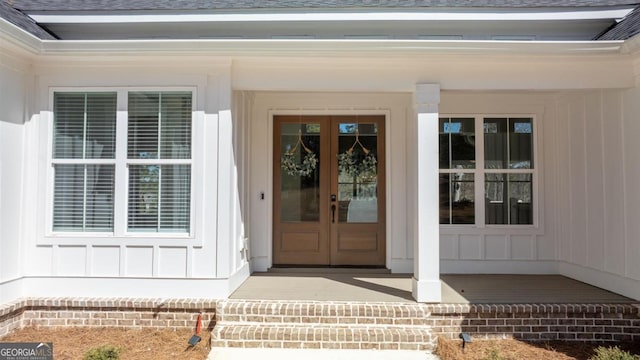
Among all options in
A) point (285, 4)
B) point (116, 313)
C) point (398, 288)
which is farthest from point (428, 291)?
point (285, 4)

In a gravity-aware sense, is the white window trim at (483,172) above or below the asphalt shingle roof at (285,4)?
below

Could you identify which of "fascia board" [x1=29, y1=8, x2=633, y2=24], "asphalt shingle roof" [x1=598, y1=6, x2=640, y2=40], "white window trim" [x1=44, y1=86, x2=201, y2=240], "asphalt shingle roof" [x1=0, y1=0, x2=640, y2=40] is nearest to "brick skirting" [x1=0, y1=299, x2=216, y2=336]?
"white window trim" [x1=44, y1=86, x2=201, y2=240]

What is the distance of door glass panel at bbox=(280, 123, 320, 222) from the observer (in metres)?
5.54

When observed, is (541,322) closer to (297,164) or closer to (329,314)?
(329,314)

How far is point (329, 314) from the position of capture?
12.4 ft

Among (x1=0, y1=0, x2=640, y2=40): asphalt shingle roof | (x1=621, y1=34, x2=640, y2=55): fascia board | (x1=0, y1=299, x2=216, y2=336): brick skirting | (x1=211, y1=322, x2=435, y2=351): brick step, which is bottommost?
(x1=211, y1=322, x2=435, y2=351): brick step

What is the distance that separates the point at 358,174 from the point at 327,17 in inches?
89.0

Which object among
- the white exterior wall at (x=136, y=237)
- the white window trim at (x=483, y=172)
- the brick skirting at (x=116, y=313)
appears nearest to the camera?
the brick skirting at (x=116, y=313)

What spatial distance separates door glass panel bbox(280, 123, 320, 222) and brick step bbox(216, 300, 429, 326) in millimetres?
1887

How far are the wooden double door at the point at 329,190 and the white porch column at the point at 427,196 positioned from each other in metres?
1.45

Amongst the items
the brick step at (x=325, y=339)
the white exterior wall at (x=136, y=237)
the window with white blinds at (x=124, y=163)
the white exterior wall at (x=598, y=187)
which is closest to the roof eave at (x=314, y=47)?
the white exterior wall at (x=136, y=237)

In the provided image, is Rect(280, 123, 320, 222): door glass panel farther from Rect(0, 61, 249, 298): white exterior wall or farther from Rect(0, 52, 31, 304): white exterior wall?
Rect(0, 52, 31, 304): white exterior wall

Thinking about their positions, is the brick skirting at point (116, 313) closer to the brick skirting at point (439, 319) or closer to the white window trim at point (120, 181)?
the brick skirting at point (439, 319)

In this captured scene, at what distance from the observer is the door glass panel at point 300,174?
18.2ft
